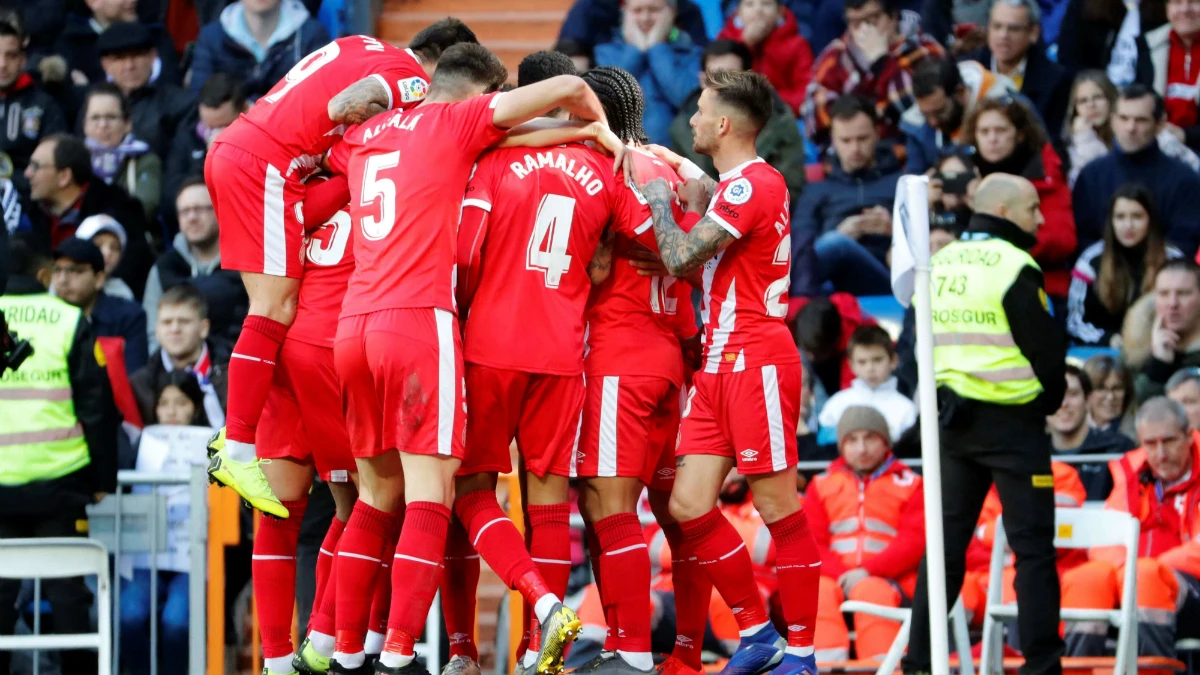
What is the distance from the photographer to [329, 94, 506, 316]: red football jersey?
686 cm

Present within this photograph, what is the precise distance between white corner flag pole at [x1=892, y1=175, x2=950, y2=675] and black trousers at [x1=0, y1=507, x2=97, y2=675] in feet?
17.1

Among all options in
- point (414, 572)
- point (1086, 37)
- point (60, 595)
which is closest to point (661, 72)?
point (1086, 37)

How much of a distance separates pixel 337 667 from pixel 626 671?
116 centimetres

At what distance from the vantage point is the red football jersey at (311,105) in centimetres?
762

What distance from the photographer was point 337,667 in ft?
22.9

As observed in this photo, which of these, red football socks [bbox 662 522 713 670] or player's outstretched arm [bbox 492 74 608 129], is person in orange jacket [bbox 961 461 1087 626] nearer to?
red football socks [bbox 662 522 713 670]

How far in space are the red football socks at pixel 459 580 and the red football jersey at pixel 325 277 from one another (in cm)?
105

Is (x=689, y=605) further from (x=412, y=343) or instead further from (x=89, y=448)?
(x=89, y=448)

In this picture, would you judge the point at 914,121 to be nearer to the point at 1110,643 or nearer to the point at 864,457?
the point at 864,457

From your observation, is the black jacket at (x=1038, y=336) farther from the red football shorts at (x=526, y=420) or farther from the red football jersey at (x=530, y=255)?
the red football shorts at (x=526, y=420)

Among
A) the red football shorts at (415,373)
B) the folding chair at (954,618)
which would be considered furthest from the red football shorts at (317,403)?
the folding chair at (954,618)

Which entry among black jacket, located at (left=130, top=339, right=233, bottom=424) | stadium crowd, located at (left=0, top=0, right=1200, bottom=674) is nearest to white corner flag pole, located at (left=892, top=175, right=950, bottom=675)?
stadium crowd, located at (left=0, top=0, right=1200, bottom=674)

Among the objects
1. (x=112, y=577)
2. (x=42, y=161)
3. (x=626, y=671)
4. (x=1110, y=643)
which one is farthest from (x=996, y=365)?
(x=42, y=161)

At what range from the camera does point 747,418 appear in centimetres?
733
